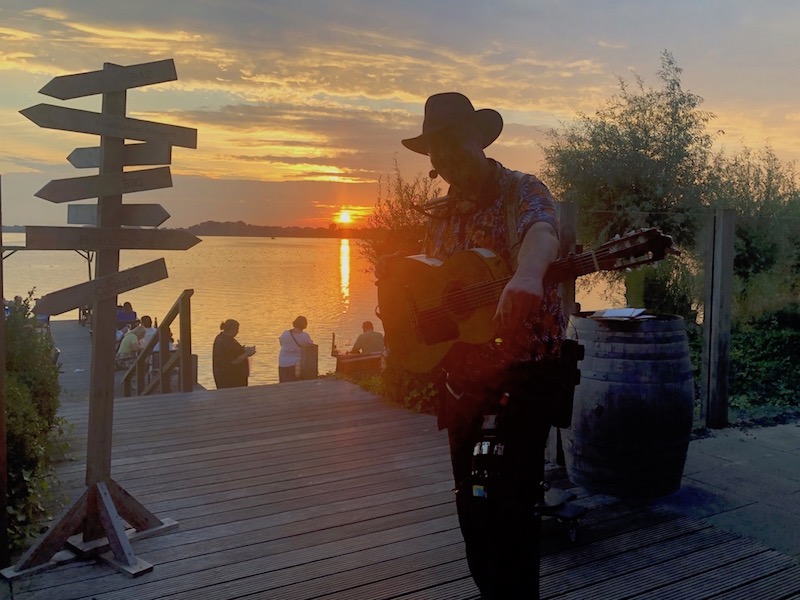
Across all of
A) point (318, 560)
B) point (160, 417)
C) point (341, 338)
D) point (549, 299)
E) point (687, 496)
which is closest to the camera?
point (549, 299)

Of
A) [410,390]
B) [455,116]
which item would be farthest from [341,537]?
[410,390]

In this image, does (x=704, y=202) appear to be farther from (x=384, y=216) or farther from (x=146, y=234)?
(x=146, y=234)

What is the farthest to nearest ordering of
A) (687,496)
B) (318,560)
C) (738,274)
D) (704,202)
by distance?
(704,202), (738,274), (687,496), (318,560)

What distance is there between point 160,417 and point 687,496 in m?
4.61

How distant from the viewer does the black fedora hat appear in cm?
247

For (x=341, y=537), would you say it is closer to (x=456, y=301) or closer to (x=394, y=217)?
(x=456, y=301)

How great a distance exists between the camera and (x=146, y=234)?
3594 mm

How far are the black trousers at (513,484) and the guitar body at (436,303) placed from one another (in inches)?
9.0

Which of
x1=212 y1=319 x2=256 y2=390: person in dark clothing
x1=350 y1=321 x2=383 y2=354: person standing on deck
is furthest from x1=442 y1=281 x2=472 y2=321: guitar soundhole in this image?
x1=350 y1=321 x2=383 y2=354: person standing on deck

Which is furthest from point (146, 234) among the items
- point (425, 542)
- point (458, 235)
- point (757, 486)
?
point (757, 486)

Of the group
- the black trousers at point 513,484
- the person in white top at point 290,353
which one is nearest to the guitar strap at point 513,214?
the black trousers at point 513,484

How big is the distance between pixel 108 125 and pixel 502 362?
2.36 m

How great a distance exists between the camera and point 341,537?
367 cm

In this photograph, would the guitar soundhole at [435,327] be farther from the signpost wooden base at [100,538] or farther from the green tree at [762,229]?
the green tree at [762,229]
